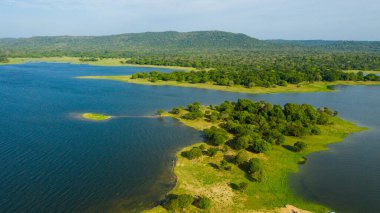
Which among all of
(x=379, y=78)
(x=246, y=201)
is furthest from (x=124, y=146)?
(x=379, y=78)

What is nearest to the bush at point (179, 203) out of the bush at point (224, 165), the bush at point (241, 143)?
the bush at point (224, 165)

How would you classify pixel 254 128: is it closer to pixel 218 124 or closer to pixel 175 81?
pixel 218 124

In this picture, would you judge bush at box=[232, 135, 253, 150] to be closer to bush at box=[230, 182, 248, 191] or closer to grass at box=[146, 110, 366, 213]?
grass at box=[146, 110, 366, 213]

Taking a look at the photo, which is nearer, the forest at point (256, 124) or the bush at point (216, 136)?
the forest at point (256, 124)

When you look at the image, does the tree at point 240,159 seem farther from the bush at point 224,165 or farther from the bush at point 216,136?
the bush at point 216,136

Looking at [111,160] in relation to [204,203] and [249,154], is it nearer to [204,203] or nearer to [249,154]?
[204,203]

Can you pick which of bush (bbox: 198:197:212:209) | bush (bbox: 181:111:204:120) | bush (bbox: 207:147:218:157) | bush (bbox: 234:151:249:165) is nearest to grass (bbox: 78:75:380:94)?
bush (bbox: 181:111:204:120)

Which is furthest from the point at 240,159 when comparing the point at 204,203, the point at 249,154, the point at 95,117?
the point at 95,117
